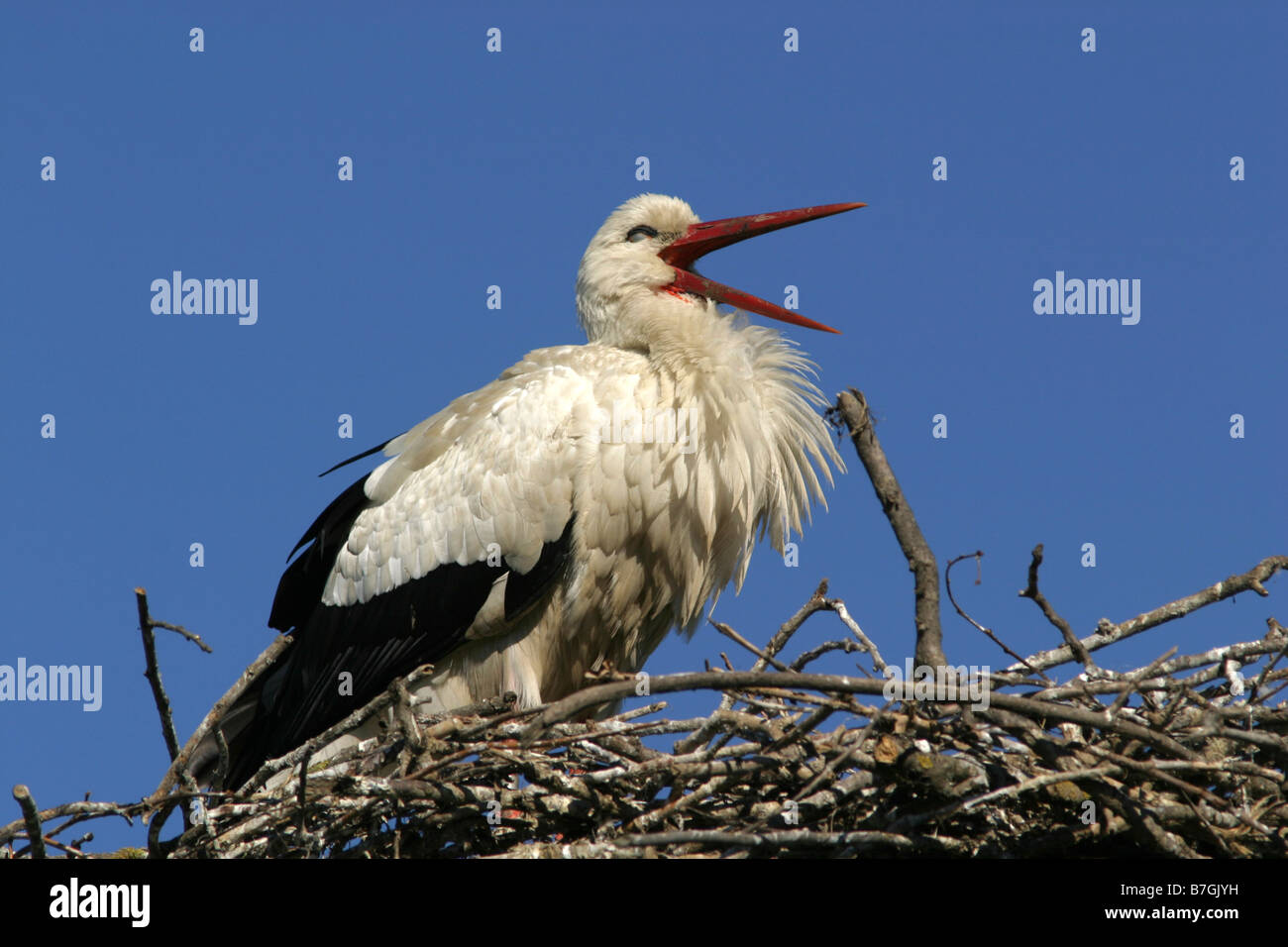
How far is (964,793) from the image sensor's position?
387 centimetres

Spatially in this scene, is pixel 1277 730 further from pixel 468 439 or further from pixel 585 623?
pixel 468 439

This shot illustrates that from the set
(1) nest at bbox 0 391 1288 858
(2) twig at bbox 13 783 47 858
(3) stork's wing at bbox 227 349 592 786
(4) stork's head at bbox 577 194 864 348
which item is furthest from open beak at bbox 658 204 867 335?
A: (2) twig at bbox 13 783 47 858

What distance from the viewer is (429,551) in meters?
Answer: 5.67

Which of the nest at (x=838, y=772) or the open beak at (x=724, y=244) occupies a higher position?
the open beak at (x=724, y=244)

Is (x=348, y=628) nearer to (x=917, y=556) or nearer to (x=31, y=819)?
(x=31, y=819)

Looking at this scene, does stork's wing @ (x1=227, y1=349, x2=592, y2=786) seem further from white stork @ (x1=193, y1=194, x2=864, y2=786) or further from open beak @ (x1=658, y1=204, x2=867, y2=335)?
open beak @ (x1=658, y1=204, x2=867, y2=335)

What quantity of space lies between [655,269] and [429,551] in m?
1.46

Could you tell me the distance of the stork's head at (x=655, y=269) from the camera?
595 cm

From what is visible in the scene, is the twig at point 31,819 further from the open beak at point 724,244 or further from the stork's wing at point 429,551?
the open beak at point 724,244

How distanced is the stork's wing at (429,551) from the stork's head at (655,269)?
1.36ft

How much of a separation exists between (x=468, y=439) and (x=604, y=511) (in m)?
0.62

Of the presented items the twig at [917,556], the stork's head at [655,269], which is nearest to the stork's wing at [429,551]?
the stork's head at [655,269]

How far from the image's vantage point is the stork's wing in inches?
216
